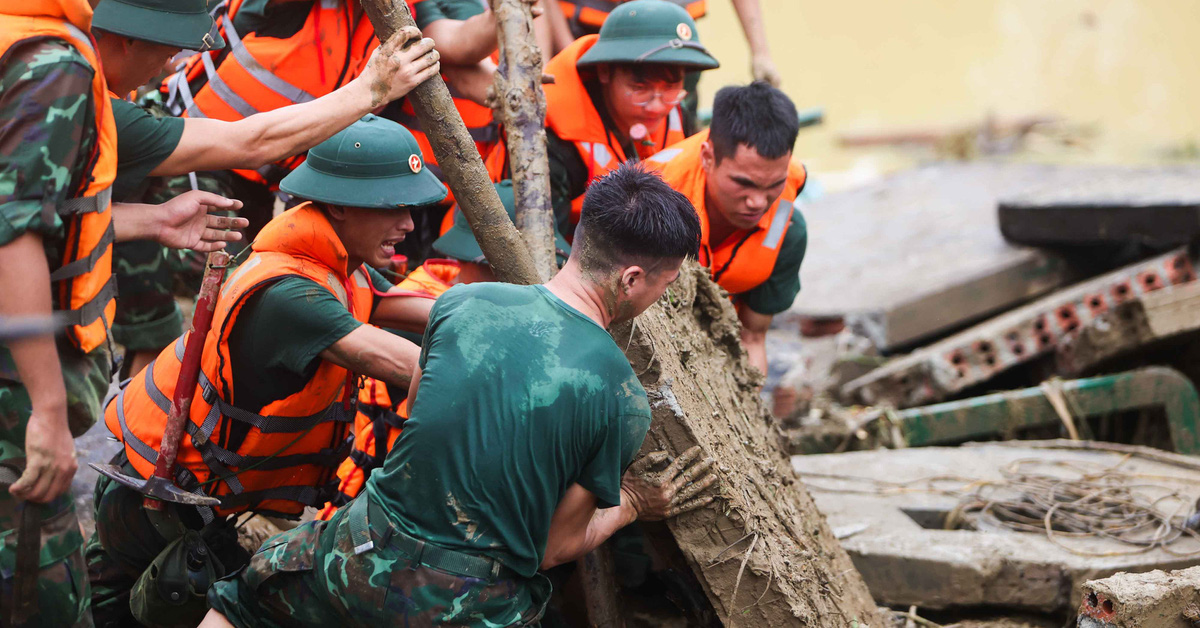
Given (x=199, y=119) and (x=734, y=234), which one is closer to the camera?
(x=199, y=119)

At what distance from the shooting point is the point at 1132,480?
5.60 meters

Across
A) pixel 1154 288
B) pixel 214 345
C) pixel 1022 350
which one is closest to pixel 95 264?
pixel 214 345

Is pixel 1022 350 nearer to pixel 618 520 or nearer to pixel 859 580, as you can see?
pixel 859 580

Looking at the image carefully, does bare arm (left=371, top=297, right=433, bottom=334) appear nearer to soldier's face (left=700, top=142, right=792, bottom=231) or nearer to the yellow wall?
soldier's face (left=700, top=142, right=792, bottom=231)

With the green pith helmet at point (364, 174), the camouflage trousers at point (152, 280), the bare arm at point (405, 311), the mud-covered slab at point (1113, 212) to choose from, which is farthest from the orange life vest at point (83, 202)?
the mud-covered slab at point (1113, 212)

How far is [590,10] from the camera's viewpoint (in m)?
5.48

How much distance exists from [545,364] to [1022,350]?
18.1ft

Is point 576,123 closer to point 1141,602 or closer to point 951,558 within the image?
point 951,558

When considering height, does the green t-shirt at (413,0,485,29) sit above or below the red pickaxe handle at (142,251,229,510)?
above

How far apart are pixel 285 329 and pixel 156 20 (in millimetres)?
836

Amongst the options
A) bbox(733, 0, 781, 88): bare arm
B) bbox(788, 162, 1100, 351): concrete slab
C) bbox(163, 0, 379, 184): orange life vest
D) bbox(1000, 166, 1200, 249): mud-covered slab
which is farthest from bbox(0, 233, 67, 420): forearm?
bbox(1000, 166, 1200, 249): mud-covered slab

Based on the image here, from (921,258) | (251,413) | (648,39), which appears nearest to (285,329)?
(251,413)

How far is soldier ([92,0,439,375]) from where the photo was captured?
265 cm

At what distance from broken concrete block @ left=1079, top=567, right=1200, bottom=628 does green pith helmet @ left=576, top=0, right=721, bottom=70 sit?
2.42m
